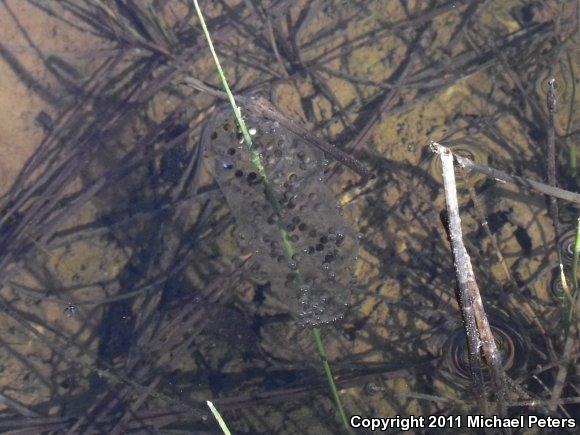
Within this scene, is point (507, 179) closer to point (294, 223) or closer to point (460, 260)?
point (460, 260)

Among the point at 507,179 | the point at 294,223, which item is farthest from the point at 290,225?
the point at 507,179

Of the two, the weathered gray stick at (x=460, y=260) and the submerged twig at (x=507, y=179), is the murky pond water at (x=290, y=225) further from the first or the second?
the weathered gray stick at (x=460, y=260)

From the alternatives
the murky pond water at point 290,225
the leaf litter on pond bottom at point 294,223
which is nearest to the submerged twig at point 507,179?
the murky pond water at point 290,225

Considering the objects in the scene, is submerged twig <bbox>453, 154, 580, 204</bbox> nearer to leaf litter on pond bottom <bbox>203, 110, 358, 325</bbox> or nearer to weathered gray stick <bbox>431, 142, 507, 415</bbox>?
weathered gray stick <bbox>431, 142, 507, 415</bbox>

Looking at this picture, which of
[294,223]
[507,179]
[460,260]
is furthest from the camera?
[294,223]

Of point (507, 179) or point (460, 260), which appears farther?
point (507, 179)

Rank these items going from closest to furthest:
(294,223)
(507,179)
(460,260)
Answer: (460,260)
(507,179)
(294,223)

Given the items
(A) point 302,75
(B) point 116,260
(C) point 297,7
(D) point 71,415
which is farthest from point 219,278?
(C) point 297,7

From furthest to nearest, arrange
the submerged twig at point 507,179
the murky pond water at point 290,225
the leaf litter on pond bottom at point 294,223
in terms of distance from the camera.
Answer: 1. the leaf litter on pond bottom at point 294,223
2. the murky pond water at point 290,225
3. the submerged twig at point 507,179
